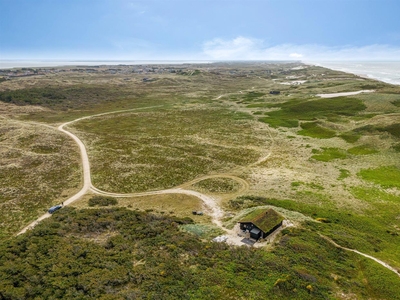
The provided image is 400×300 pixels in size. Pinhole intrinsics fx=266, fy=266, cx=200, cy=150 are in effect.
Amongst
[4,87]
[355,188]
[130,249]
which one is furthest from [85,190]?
[4,87]

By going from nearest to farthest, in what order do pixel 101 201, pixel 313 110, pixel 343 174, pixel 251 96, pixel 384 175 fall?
pixel 101 201 < pixel 384 175 < pixel 343 174 < pixel 313 110 < pixel 251 96

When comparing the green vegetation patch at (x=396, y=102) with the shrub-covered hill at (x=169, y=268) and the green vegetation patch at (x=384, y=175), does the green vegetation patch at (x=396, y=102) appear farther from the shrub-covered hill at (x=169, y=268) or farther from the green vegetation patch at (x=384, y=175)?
the shrub-covered hill at (x=169, y=268)

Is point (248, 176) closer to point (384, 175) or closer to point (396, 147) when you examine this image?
point (384, 175)

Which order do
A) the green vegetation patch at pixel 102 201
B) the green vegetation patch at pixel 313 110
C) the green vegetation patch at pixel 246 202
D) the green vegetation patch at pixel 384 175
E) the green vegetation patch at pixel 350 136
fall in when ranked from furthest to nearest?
the green vegetation patch at pixel 313 110
the green vegetation patch at pixel 350 136
the green vegetation patch at pixel 384 175
the green vegetation patch at pixel 102 201
the green vegetation patch at pixel 246 202

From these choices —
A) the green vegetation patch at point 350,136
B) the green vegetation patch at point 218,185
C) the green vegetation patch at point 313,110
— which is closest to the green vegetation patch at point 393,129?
the green vegetation patch at point 350,136

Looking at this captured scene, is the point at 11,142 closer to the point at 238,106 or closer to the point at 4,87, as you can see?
the point at 238,106

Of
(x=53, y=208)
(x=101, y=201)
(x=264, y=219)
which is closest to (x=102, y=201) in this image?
(x=101, y=201)
